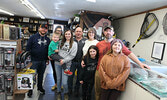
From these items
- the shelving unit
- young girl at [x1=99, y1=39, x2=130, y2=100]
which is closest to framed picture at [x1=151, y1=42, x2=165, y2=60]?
young girl at [x1=99, y1=39, x2=130, y2=100]

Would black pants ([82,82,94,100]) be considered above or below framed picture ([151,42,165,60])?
below

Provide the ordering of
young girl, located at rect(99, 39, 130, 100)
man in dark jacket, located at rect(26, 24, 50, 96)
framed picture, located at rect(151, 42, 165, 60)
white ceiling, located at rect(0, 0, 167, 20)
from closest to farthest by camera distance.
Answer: young girl, located at rect(99, 39, 130, 100) → man in dark jacket, located at rect(26, 24, 50, 96) → white ceiling, located at rect(0, 0, 167, 20) → framed picture, located at rect(151, 42, 165, 60)

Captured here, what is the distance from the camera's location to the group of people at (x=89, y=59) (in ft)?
4.87

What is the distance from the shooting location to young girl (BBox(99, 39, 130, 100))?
1444 mm

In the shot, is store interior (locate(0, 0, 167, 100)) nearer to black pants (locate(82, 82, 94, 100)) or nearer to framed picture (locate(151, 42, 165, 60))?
framed picture (locate(151, 42, 165, 60))

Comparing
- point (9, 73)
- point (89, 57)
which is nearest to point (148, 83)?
Result: point (89, 57)

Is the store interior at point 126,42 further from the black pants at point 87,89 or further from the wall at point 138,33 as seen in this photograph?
the black pants at point 87,89

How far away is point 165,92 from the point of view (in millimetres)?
1101

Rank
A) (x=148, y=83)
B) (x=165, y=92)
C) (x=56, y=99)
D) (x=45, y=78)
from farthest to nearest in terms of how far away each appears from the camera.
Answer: (x=45, y=78)
(x=56, y=99)
(x=148, y=83)
(x=165, y=92)

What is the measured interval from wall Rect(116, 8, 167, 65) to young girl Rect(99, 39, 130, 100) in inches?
92.2

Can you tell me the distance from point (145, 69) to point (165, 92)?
0.40m

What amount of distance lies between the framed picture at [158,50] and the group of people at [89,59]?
85.7 inches

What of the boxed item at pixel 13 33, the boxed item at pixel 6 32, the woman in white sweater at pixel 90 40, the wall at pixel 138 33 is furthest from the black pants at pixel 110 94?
the wall at pixel 138 33

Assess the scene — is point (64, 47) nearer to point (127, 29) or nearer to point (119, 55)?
point (119, 55)
